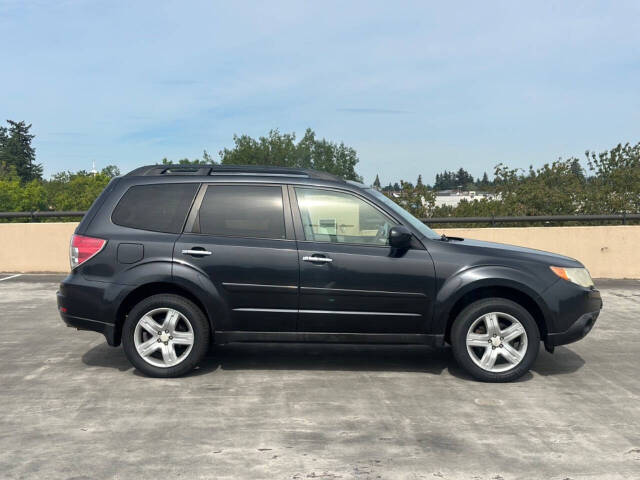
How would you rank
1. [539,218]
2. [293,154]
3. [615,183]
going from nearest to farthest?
1. [539,218]
2. [615,183]
3. [293,154]

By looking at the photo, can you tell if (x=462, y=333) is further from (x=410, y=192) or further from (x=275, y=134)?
(x=275, y=134)

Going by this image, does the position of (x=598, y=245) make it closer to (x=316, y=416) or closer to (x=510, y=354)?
(x=510, y=354)

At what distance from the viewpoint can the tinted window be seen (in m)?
6.35

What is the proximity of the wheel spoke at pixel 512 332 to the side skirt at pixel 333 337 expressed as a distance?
1.68 feet

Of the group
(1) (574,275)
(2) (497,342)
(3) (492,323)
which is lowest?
(2) (497,342)

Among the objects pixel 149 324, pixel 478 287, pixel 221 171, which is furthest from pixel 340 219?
pixel 149 324

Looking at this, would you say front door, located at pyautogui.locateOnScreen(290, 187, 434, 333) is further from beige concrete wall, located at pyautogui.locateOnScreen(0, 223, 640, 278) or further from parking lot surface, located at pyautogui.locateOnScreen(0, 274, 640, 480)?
beige concrete wall, located at pyautogui.locateOnScreen(0, 223, 640, 278)

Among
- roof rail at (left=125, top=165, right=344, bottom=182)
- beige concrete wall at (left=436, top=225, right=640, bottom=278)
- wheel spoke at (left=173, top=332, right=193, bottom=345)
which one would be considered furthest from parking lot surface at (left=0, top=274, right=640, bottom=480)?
beige concrete wall at (left=436, top=225, right=640, bottom=278)

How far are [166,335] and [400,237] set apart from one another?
2126 millimetres

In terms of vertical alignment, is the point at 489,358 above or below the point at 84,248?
below

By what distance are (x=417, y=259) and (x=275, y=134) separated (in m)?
128

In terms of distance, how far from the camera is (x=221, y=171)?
21.8ft

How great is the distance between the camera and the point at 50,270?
1441 cm

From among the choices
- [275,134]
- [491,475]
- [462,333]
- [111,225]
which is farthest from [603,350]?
[275,134]
